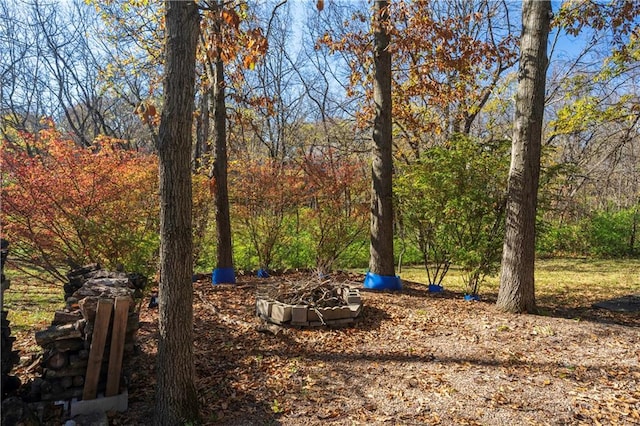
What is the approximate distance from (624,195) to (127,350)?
24.1m

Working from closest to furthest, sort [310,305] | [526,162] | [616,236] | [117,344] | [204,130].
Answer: [117,344]
[310,305]
[526,162]
[204,130]
[616,236]

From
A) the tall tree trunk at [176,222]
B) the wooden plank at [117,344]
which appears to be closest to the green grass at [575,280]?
the tall tree trunk at [176,222]

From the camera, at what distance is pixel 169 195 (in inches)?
102

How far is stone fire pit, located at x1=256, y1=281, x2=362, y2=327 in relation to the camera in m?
4.55

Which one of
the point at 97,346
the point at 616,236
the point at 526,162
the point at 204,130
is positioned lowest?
the point at 97,346

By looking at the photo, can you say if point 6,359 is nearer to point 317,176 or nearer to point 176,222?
point 176,222

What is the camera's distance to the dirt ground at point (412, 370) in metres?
2.87

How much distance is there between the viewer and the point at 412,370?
3545mm

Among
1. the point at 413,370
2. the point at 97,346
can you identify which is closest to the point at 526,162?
the point at 413,370

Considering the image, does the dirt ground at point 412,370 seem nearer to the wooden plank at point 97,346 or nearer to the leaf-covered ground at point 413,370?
the leaf-covered ground at point 413,370

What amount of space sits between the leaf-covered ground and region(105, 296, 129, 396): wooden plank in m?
0.23

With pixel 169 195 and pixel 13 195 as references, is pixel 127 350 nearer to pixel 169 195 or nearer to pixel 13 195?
pixel 169 195

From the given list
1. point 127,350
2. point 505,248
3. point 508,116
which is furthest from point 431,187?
point 508,116

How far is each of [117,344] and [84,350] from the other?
0.75 ft
